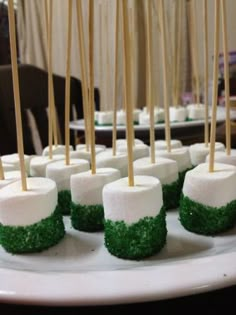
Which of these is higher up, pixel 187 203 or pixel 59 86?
pixel 59 86

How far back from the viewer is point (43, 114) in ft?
6.59

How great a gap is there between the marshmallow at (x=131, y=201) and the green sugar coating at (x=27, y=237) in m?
0.10

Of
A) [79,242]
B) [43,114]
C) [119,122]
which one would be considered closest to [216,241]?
[79,242]

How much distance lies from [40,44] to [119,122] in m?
1.85

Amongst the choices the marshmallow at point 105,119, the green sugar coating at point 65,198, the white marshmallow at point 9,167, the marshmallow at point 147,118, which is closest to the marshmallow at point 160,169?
the green sugar coating at point 65,198

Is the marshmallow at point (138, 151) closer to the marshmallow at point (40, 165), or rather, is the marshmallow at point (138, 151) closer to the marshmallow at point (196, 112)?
the marshmallow at point (40, 165)

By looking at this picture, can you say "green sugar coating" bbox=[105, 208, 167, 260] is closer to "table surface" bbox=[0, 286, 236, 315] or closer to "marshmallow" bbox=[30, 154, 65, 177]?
"table surface" bbox=[0, 286, 236, 315]

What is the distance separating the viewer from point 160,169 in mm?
761

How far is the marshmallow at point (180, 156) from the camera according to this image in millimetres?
863

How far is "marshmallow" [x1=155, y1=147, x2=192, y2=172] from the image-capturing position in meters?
0.86

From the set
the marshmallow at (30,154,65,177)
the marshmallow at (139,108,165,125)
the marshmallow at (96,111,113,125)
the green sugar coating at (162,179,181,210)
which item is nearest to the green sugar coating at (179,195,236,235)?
the green sugar coating at (162,179,181,210)

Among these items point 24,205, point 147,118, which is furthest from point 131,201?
point 147,118

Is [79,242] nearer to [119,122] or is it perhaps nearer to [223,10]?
[223,10]

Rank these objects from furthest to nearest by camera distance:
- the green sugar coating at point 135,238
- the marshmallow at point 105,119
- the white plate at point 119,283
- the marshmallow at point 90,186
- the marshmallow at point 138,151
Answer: the marshmallow at point 105,119 < the marshmallow at point 138,151 < the marshmallow at point 90,186 < the green sugar coating at point 135,238 < the white plate at point 119,283
